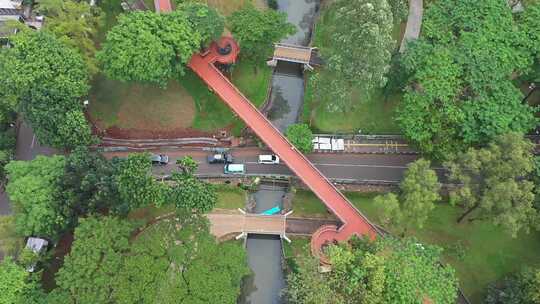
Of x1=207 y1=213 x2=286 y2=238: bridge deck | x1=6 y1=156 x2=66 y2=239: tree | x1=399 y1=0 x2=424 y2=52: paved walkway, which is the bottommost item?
x1=6 y1=156 x2=66 y2=239: tree

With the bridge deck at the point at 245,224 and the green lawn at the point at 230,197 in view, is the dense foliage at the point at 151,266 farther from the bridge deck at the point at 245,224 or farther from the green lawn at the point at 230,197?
the green lawn at the point at 230,197

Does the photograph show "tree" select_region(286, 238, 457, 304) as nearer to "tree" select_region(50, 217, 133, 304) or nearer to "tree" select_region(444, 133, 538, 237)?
"tree" select_region(444, 133, 538, 237)

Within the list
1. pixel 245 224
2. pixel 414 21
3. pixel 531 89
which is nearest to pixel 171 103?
pixel 245 224

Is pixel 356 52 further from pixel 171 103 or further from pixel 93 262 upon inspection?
pixel 93 262

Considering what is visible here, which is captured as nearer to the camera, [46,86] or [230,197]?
[46,86]

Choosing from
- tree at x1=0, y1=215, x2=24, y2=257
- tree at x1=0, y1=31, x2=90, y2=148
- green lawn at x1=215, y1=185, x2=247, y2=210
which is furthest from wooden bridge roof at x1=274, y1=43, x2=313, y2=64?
tree at x1=0, y1=215, x2=24, y2=257

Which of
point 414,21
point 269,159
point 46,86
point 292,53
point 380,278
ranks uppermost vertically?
point 414,21
